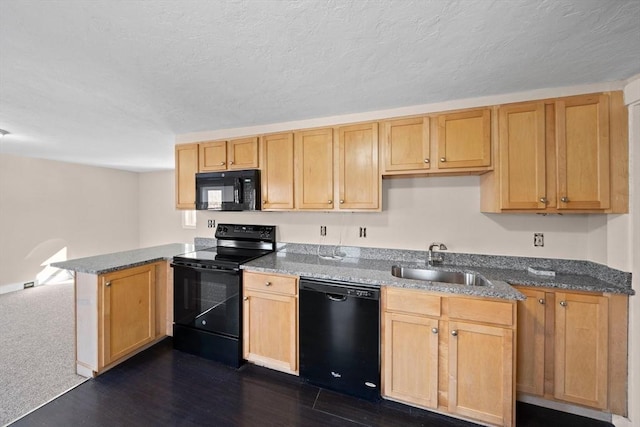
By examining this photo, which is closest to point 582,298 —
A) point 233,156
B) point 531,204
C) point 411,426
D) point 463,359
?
point 531,204

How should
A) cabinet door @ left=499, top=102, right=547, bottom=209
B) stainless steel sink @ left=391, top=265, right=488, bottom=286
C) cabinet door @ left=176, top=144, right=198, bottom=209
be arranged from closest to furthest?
1. cabinet door @ left=499, top=102, right=547, bottom=209
2. stainless steel sink @ left=391, top=265, right=488, bottom=286
3. cabinet door @ left=176, top=144, right=198, bottom=209

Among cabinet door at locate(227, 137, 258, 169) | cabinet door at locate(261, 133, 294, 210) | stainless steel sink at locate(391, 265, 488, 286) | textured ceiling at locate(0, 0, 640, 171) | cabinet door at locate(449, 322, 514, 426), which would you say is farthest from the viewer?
cabinet door at locate(227, 137, 258, 169)

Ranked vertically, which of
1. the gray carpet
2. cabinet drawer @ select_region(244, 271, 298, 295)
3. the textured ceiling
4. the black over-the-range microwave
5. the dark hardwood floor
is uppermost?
the textured ceiling

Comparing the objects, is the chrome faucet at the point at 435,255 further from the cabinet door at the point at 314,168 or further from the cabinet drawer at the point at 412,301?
the cabinet door at the point at 314,168

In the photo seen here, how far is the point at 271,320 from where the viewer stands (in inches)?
89.4

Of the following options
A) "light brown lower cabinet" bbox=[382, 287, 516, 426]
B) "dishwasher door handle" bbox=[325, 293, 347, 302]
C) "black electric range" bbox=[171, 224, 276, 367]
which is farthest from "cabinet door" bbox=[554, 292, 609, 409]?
"black electric range" bbox=[171, 224, 276, 367]

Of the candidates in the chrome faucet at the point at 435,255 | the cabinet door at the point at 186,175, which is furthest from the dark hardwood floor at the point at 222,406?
the cabinet door at the point at 186,175

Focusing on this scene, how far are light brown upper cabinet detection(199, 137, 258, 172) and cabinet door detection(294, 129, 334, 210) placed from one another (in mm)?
526

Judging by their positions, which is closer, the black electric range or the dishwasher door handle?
the dishwasher door handle

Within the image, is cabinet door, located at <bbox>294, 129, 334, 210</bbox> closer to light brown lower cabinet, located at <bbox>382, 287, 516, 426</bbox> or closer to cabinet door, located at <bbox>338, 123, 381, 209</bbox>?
cabinet door, located at <bbox>338, 123, 381, 209</bbox>

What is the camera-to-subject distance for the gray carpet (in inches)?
78.1

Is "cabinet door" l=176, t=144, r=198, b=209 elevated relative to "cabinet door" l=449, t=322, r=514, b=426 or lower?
elevated

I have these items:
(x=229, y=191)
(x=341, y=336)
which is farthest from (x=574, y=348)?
(x=229, y=191)

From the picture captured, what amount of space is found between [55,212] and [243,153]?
4.71m
